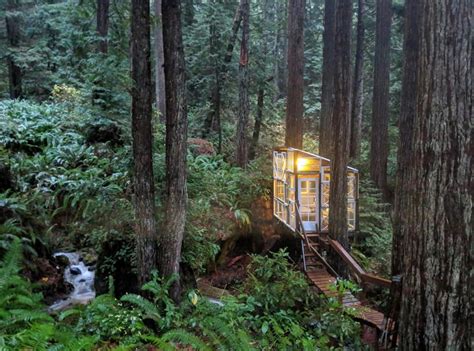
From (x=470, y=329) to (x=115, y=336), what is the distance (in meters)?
3.60

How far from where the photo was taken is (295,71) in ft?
37.1

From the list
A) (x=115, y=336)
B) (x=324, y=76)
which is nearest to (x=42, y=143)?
(x=115, y=336)

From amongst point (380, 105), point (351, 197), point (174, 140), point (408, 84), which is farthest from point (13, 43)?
point (408, 84)

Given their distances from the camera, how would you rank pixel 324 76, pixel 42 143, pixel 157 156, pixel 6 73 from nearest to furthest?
pixel 157 156, pixel 42 143, pixel 324 76, pixel 6 73

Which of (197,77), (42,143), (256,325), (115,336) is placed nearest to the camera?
(115,336)

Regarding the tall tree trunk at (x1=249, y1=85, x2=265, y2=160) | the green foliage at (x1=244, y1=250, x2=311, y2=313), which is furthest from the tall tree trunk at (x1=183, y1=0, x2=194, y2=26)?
the green foliage at (x1=244, y1=250, x2=311, y2=313)

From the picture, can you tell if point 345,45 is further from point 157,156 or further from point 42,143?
point 42,143

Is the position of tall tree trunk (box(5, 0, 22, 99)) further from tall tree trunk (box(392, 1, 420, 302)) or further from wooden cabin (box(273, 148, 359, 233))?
tall tree trunk (box(392, 1, 420, 302))

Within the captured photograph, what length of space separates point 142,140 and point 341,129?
17.2ft

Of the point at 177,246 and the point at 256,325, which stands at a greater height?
the point at 177,246

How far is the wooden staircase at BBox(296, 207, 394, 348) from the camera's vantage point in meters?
6.17

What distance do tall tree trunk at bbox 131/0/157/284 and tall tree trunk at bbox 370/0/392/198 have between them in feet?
33.4

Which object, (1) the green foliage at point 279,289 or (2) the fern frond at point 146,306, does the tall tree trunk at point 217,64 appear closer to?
(1) the green foliage at point 279,289

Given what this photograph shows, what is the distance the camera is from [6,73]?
1906 centimetres
